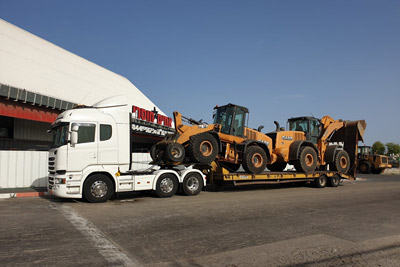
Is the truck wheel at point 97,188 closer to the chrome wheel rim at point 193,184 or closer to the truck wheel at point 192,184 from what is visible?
the truck wheel at point 192,184

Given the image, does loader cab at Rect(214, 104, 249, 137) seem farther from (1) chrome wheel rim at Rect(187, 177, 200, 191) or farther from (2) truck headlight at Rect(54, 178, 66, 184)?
(2) truck headlight at Rect(54, 178, 66, 184)

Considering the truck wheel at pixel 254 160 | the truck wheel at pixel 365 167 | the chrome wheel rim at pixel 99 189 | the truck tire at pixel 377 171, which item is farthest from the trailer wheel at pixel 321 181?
the truck tire at pixel 377 171

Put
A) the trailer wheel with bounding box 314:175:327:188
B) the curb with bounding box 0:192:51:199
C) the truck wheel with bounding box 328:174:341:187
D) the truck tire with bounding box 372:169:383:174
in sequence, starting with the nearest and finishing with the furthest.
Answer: the curb with bounding box 0:192:51:199 < the trailer wheel with bounding box 314:175:327:188 < the truck wheel with bounding box 328:174:341:187 < the truck tire with bounding box 372:169:383:174

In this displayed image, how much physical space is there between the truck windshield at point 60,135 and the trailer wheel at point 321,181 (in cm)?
1216

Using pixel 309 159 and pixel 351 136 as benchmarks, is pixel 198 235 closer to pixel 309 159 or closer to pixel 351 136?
pixel 309 159

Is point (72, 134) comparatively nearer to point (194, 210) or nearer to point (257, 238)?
point (194, 210)

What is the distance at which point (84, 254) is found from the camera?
181 inches

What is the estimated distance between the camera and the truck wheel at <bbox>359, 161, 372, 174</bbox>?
3199cm

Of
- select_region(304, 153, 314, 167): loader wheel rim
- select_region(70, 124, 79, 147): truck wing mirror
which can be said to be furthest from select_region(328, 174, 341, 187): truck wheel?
select_region(70, 124, 79, 147): truck wing mirror

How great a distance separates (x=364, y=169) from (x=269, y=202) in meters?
27.6

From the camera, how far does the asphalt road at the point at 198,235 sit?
447 cm

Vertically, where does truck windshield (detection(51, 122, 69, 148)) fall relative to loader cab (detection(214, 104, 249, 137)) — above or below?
below

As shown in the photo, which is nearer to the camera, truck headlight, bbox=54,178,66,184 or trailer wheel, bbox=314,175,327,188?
truck headlight, bbox=54,178,66,184

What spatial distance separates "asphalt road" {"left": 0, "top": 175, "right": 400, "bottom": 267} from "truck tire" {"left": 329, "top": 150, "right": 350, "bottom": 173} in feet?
22.0
